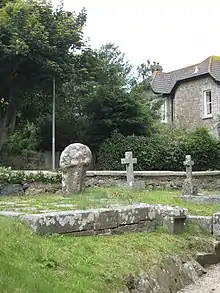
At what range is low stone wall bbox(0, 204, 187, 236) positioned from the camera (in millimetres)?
6537

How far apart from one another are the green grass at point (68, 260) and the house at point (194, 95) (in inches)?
930

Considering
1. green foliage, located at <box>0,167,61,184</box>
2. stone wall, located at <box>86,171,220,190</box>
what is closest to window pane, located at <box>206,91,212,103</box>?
stone wall, located at <box>86,171,220,190</box>

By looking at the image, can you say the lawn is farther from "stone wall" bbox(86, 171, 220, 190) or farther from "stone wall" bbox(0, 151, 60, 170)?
"stone wall" bbox(0, 151, 60, 170)

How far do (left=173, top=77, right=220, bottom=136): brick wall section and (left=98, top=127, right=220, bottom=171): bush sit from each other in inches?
266

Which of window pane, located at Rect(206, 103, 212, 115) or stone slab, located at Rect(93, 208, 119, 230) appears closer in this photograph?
stone slab, located at Rect(93, 208, 119, 230)

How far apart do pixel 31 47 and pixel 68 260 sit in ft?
49.1

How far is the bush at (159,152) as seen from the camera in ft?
70.0

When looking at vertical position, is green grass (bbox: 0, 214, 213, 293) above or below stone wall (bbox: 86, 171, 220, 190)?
below

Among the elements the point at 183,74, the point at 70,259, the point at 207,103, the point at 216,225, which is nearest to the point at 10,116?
the point at 216,225

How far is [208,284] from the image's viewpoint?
7.32 meters

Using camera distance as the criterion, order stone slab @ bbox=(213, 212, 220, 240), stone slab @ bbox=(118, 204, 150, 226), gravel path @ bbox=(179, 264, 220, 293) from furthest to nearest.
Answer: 1. stone slab @ bbox=(213, 212, 220, 240)
2. stone slab @ bbox=(118, 204, 150, 226)
3. gravel path @ bbox=(179, 264, 220, 293)

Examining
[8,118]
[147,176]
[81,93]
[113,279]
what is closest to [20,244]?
[113,279]

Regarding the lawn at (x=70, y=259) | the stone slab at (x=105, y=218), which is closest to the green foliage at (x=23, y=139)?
the stone slab at (x=105, y=218)

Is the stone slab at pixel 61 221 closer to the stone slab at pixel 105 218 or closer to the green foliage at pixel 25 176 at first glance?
the stone slab at pixel 105 218
